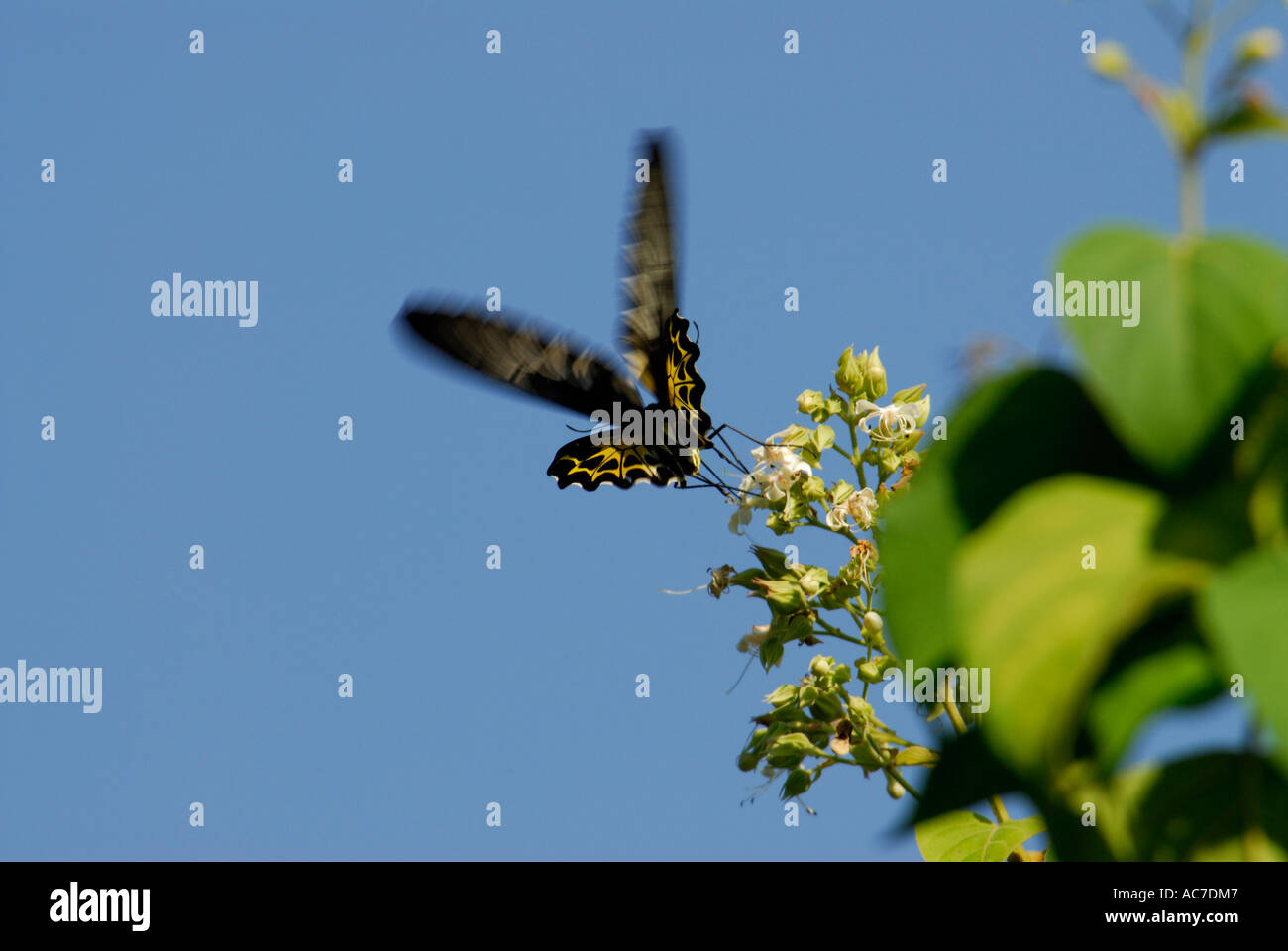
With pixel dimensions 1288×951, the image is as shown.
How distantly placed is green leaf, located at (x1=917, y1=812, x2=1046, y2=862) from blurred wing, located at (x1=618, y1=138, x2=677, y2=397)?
4.22 feet

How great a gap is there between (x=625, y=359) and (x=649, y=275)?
0.53 metres

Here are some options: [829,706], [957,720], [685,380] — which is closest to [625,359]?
[685,380]

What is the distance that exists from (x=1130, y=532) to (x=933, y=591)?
0.15 m

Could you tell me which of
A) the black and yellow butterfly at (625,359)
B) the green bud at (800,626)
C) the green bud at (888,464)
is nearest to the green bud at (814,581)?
the green bud at (800,626)

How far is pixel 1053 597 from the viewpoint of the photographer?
71cm

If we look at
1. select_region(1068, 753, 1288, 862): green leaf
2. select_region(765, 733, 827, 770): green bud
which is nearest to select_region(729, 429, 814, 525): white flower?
select_region(765, 733, 827, 770): green bud

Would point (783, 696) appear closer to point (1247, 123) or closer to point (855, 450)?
point (855, 450)

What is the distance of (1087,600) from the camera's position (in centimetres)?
72

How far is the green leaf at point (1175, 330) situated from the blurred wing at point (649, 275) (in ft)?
5.51

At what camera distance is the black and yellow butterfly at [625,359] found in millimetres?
→ 2615

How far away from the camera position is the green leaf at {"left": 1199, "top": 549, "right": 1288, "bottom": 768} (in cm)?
68
